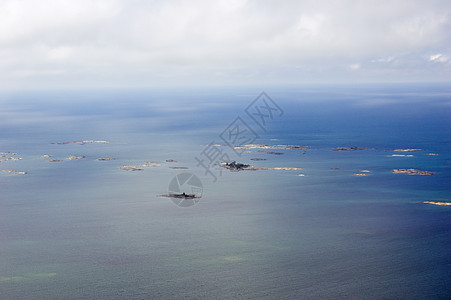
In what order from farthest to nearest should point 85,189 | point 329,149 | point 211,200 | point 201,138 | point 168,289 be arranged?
point 201,138 < point 329,149 < point 85,189 < point 211,200 < point 168,289

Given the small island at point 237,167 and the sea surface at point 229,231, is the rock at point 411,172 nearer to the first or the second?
the sea surface at point 229,231

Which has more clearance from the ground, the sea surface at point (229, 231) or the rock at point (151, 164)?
the rock at point (151, 164)

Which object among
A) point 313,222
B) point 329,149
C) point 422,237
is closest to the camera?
point 422,237

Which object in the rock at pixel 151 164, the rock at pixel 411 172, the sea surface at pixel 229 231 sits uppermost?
the rock at pixel 151 164

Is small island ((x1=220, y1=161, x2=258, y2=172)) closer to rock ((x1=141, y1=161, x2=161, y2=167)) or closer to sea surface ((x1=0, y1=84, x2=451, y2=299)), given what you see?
sea surface ((x1=0, y1=84, x2=451, y2=299))

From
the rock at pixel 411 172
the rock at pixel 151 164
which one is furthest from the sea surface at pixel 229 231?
the rock at pixel 411 172

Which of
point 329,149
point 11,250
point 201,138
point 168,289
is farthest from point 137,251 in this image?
point 201,138

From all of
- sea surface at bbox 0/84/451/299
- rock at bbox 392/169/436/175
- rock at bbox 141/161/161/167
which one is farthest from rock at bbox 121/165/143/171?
rock at bbox 392/169/436/175

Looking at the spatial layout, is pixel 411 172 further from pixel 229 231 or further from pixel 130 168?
pixel 130 168

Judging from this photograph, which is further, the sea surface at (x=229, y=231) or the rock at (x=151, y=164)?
the rock at (x=151, y=164)

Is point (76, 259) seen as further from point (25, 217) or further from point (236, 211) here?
point (236, 211)

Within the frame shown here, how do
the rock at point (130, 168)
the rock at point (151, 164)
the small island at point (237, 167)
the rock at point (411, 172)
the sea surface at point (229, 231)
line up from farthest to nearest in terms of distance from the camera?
the rock at point (151, 164) < the small island at point (237, 167) < the rock at point (130, 168) < the rock at point (411, 172) < the sea surface at point (229, 231)
